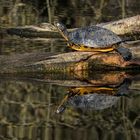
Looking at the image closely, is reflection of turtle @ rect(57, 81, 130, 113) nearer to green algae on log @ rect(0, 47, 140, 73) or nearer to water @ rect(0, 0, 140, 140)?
water @ rect(0, 0, 140, 140)

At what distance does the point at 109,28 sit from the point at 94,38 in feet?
7.08

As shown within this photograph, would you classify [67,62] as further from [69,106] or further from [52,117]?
[52,117]

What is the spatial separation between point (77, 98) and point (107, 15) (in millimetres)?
8689

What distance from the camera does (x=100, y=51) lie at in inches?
313

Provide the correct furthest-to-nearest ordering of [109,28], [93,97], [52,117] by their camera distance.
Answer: [109,28]
[93,97]
[52,117]

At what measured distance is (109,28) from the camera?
10.3 m

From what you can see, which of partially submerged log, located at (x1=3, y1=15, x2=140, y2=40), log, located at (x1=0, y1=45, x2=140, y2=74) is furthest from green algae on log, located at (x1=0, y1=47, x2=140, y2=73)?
partially submerged log, located at (x1=3, y1=15, x2=140, y2=40)

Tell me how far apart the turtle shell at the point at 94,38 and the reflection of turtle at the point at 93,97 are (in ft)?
3.28

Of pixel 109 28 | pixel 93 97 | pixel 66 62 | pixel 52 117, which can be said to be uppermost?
pixel 109 28

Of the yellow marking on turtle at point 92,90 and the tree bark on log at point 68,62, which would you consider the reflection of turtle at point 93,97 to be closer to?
the yellow marking on turtle at point 92,90

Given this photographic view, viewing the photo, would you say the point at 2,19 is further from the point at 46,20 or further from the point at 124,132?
the point at 124,132

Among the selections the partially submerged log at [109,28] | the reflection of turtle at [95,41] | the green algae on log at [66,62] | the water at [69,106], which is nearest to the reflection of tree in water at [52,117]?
the water at [69,106]

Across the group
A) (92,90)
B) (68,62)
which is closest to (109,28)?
(68,62)

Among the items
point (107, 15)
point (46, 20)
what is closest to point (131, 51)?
point (46, 20)
